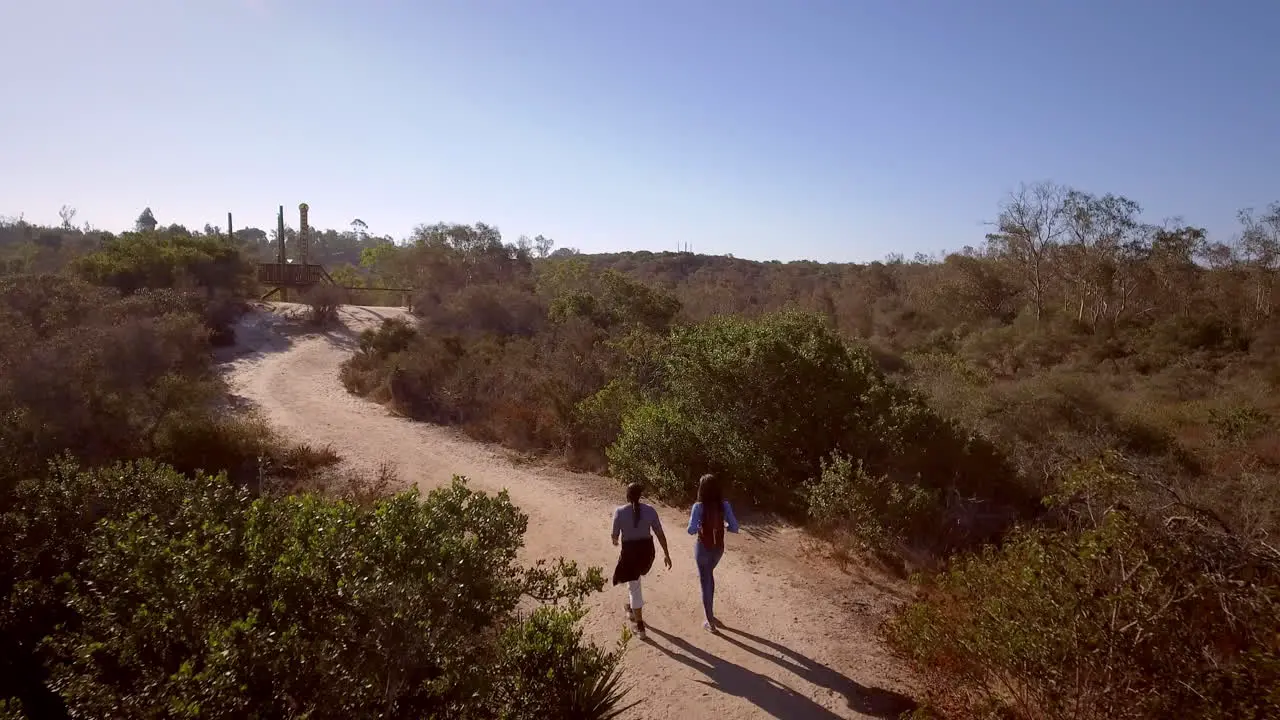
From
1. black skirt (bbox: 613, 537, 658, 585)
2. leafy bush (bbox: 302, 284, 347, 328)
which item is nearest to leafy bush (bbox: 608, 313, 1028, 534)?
black skirt (bbox: 613, 537, 658, 585)

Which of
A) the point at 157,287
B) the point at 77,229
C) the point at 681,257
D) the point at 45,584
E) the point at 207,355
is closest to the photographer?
the point at 45,584

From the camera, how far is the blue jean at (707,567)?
20.0ft

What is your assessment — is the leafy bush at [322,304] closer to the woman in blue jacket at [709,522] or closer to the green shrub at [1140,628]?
the woman in blue jacket at [709,522]

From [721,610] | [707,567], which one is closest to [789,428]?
[721,610]

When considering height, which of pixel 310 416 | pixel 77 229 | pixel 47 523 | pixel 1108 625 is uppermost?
pixel 77 229

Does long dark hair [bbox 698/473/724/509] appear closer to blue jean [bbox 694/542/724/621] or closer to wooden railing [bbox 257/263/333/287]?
blue jean [bbox 694/542/724/621]

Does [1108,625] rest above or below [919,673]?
above

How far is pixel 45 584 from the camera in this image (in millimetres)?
5762

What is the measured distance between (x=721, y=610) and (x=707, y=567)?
40.1 inches

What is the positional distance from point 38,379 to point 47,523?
6.88 m

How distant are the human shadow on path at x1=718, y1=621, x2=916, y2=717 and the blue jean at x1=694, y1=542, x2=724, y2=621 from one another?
0.33m

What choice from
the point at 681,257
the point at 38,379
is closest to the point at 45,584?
the point at 38,379

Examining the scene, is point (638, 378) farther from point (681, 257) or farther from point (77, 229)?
point (77, 229)

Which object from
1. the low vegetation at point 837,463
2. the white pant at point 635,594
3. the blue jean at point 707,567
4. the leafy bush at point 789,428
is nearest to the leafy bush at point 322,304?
the low vegetation at point 837,463
